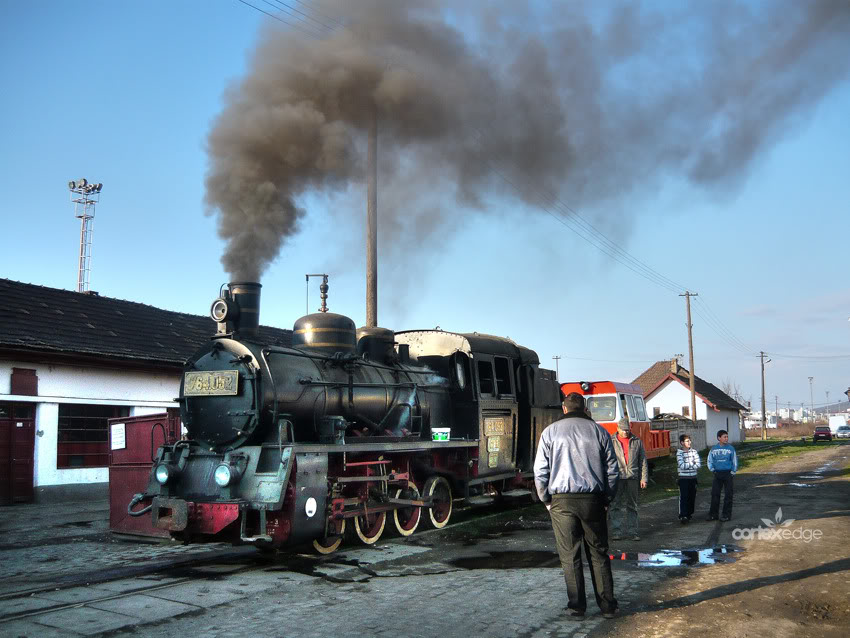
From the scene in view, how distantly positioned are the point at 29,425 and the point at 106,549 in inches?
243

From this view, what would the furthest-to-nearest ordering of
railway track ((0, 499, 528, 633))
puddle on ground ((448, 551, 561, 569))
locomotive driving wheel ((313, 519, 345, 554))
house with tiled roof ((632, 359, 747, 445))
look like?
house with tiled roof ((632, 359, 747, 445)) < locomotive driving wheel ((313, 519, 345, 554)) < puddle on ground ((448, 551, 561, 569)) < railway track ((0, 499, 528, 633))

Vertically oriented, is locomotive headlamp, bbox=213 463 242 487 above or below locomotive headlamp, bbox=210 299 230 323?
below

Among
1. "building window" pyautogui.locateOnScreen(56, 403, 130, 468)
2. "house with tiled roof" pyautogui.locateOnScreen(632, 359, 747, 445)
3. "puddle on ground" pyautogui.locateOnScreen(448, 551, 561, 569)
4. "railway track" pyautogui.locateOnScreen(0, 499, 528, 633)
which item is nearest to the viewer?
"railway track" pyautogui.locateOnScreen(0, 499, 528, 633)

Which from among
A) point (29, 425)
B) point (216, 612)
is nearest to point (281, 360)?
point (216, 612)

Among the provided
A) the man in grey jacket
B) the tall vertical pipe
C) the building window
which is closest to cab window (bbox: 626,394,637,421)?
the tall vertical pipe

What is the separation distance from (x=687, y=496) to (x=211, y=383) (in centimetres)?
649

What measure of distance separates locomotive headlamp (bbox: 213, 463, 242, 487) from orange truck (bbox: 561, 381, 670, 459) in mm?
11549

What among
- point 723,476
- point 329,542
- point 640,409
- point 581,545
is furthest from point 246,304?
point 640,409

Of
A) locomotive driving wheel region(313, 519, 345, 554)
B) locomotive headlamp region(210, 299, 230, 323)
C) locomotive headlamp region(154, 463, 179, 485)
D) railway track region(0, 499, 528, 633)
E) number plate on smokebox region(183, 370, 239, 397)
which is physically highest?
locomotive headlamp region(210, 299, 230, 323)

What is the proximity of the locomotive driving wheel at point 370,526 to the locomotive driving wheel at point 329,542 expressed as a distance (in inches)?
15.6

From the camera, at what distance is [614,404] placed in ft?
60.6

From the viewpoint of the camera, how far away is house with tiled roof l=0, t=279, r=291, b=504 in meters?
13.7

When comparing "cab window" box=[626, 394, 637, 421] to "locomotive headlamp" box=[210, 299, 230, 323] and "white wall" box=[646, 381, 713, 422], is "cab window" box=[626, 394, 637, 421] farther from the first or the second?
"white wall" box=[646, 381, 713, 422]

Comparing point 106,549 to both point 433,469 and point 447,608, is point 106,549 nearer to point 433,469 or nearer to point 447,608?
point 433,469
